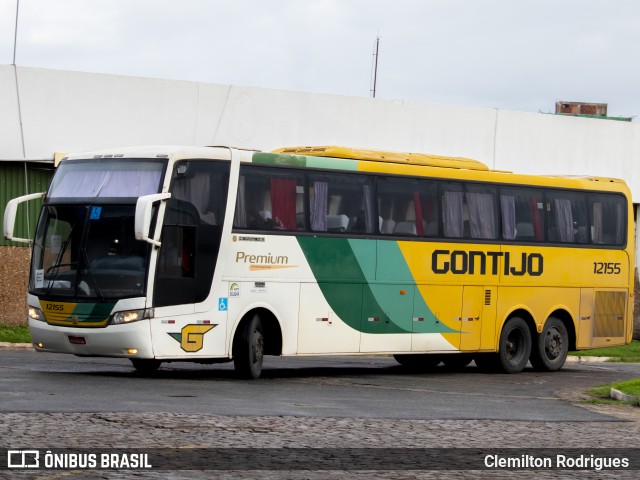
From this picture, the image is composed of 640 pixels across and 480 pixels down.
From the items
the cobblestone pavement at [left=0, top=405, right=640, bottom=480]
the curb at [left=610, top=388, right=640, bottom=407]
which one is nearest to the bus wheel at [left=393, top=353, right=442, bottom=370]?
the curb at [left=610, top=388, right=640, bottom=407]

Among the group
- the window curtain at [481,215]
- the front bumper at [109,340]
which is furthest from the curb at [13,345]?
the window curtain at [481,215]

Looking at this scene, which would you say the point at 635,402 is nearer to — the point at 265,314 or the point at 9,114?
the point at 265,314

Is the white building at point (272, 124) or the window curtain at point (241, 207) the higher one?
the white building at point (272, 124)

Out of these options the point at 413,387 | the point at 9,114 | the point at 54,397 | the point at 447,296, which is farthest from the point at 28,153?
the point at 54,397

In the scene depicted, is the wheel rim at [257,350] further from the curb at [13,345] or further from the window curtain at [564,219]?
the curb at [13,345]

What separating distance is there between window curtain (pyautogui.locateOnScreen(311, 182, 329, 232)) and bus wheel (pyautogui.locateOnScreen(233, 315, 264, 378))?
195 cm

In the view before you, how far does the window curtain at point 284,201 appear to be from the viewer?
20.4 metres

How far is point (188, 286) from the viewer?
62.5 ft

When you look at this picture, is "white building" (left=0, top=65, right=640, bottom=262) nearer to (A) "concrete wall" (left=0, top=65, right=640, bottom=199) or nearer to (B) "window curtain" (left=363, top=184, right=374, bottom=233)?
(A) "concrete wall" (left=0, top=65, right=640, bottom=199)

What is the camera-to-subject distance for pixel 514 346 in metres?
25.2

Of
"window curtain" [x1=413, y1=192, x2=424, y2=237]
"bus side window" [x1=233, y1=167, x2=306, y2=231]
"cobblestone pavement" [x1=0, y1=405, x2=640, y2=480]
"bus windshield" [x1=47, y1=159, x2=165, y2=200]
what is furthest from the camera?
"window curtain" [x1=413, y1=192, x2=424, y2=237]

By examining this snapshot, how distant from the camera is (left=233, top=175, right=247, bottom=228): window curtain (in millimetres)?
19812

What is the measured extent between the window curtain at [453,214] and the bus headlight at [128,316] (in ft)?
22.3

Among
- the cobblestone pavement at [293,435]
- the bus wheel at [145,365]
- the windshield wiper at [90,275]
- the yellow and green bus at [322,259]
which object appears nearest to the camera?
the cobblestone pavement at [293,435]
